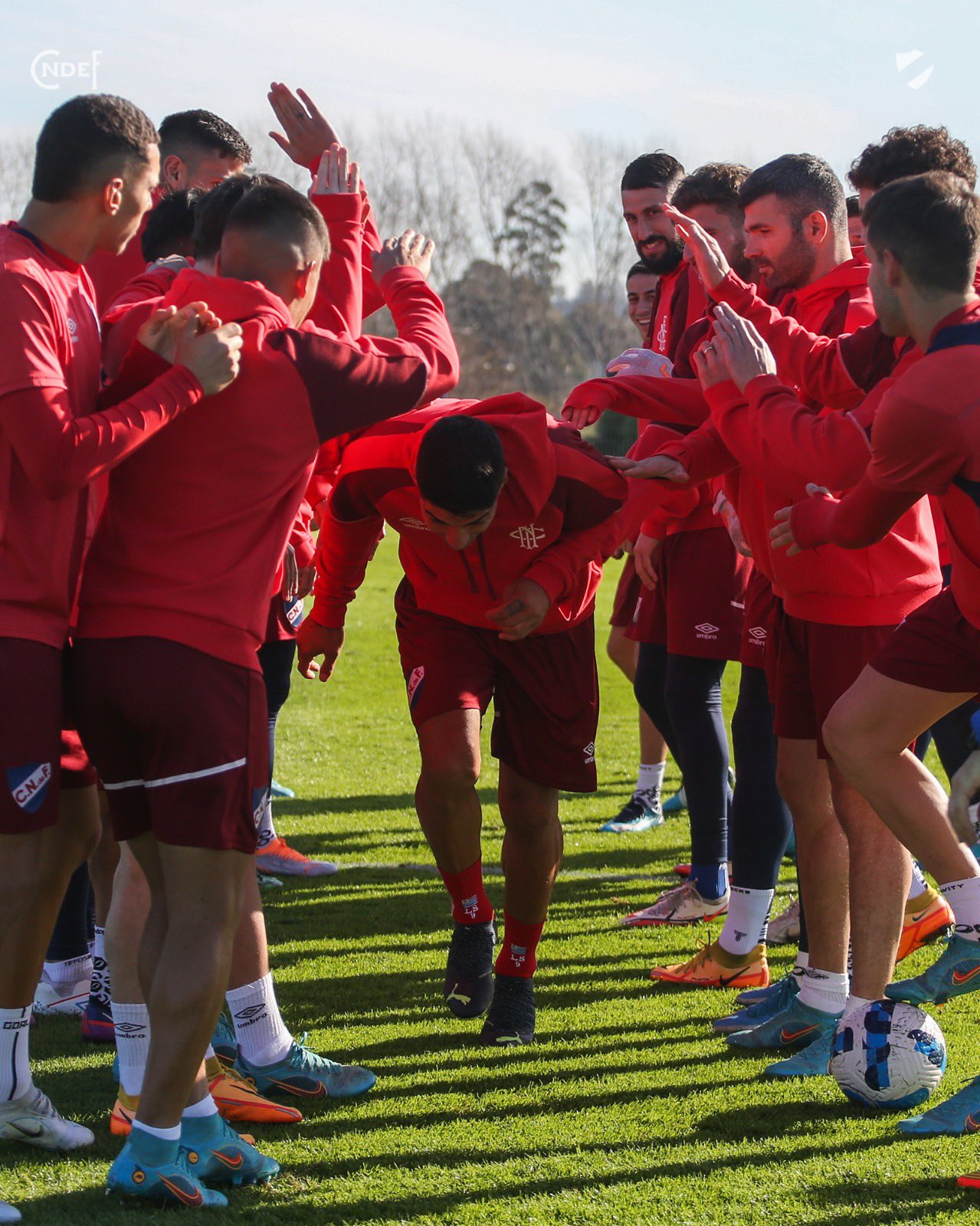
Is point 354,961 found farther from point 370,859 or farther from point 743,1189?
point 743,1189

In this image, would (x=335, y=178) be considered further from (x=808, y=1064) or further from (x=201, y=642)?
(x=808, y=1064)

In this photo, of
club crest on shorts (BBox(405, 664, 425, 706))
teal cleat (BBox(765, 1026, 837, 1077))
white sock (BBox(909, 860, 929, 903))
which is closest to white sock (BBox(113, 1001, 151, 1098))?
club crest on shorts (BBox(405, 664, 425, 706))

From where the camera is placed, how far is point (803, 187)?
14.6ft

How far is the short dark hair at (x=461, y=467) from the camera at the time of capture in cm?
→ 397

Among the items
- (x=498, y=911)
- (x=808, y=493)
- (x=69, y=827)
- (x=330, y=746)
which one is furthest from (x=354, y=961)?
(x=330, y=746)

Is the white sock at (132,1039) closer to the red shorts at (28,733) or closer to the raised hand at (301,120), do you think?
the red shorts at (28,733)

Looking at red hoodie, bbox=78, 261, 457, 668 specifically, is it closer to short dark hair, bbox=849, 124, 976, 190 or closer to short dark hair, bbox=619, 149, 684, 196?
short dark hair, bbox=849, 124, 976, 190

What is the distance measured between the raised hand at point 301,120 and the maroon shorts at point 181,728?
221 centimetres

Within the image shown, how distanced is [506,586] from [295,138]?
1.70 m

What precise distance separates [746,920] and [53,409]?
3.16 m

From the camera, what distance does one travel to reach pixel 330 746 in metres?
10.0

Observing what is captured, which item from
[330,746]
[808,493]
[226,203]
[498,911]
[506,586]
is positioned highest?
[226,203]

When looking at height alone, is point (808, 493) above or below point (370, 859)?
above

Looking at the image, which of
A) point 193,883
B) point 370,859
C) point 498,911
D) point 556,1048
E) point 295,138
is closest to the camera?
point 193,883
